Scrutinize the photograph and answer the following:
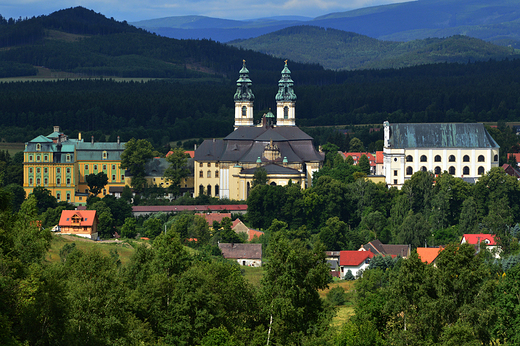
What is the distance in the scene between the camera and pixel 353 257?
266ft

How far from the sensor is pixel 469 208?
8994 cm

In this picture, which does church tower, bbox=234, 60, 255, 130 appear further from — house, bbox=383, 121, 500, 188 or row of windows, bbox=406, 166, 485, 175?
row of windows, bbox=406, 166, 485, 175

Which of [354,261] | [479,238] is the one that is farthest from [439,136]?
[354,261]

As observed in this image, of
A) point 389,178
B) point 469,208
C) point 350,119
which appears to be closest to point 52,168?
point 389,178

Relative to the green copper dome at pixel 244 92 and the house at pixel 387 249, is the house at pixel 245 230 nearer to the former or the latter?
the house at pixel 387 249

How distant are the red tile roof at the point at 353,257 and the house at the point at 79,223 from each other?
23.4 meters

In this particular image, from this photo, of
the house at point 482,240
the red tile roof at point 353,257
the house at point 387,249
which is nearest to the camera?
the house at point 482,240

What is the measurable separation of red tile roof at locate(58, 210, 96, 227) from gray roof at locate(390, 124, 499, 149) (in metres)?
39.2

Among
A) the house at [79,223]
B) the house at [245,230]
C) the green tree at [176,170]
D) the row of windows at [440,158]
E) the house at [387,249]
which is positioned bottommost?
the house at [387,249]

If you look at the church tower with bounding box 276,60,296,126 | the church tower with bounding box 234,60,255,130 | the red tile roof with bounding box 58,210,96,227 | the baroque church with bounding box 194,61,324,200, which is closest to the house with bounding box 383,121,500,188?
the baroque church with bounding box 194,61,324,200

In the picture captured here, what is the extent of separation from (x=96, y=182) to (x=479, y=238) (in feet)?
157

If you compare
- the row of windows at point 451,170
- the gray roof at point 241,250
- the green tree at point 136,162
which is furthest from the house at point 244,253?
the row of windows at point 451,170

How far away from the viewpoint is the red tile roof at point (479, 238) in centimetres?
8031

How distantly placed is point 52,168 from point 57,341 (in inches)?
3091
